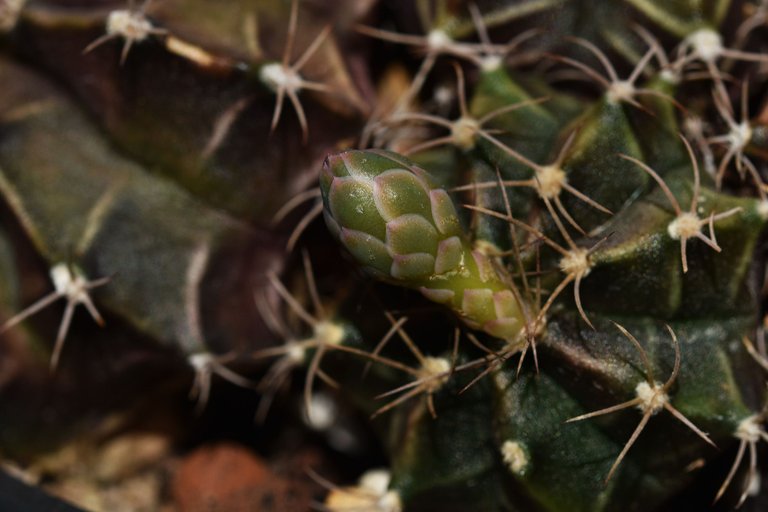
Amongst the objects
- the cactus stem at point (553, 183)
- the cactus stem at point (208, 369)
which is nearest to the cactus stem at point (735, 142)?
the cactus stem at point (553, 183)

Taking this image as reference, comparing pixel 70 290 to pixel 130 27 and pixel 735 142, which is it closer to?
pixel 130 27

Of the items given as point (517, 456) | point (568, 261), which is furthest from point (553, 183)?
point (517, 456)

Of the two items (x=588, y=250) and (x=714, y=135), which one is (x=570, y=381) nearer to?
(x=588, y=250)

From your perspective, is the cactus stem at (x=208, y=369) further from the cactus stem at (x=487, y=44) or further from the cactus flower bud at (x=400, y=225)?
the cactus stem at (x=487, y=44)

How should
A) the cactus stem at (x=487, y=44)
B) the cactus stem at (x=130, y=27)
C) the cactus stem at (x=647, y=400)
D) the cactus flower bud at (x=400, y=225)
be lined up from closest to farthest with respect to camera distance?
the cactus flower bud at (x=400, y=225) < the cactus stem at (x=647, y=400) < the cactus stem at (x=130, y=27) < the cactus stem at (x=487, y=44)

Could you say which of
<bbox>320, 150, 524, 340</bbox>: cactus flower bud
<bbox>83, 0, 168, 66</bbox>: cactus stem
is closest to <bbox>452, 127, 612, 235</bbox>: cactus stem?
<bbox>320, 150, 524, 340</bbox>: cactus flower bud

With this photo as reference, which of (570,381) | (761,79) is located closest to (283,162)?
(570,381)

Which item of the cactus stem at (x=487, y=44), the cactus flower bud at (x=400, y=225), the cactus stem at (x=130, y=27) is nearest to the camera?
the cactus flower bud at (x=400, y=225)
